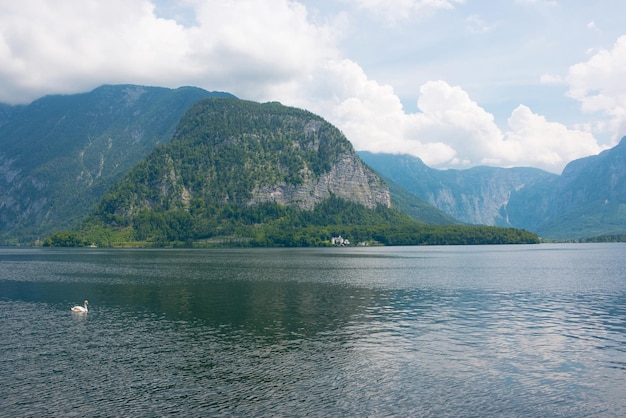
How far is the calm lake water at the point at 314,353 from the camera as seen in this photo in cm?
3834

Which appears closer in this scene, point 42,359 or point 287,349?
point 42,359

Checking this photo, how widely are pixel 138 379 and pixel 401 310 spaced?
4634 centimetres

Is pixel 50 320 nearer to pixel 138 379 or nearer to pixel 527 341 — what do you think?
pixel 138 379

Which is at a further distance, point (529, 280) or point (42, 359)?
point (529, 280)

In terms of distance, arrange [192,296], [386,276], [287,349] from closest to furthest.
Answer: [287,349], [192,296], [386,276]

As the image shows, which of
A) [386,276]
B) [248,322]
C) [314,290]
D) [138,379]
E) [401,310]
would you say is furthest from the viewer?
[386,276]

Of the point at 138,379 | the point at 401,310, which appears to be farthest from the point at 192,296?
the point at 138,379

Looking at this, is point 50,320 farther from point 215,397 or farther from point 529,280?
point 529,280

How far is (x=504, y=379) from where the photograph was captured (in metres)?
44.2

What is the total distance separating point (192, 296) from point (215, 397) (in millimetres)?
58298

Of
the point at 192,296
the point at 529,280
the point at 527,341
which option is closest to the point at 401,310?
the point at 527,341

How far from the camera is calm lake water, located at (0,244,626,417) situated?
3834 centimetres

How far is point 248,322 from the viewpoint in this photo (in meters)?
69.0

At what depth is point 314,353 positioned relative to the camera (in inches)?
2050
